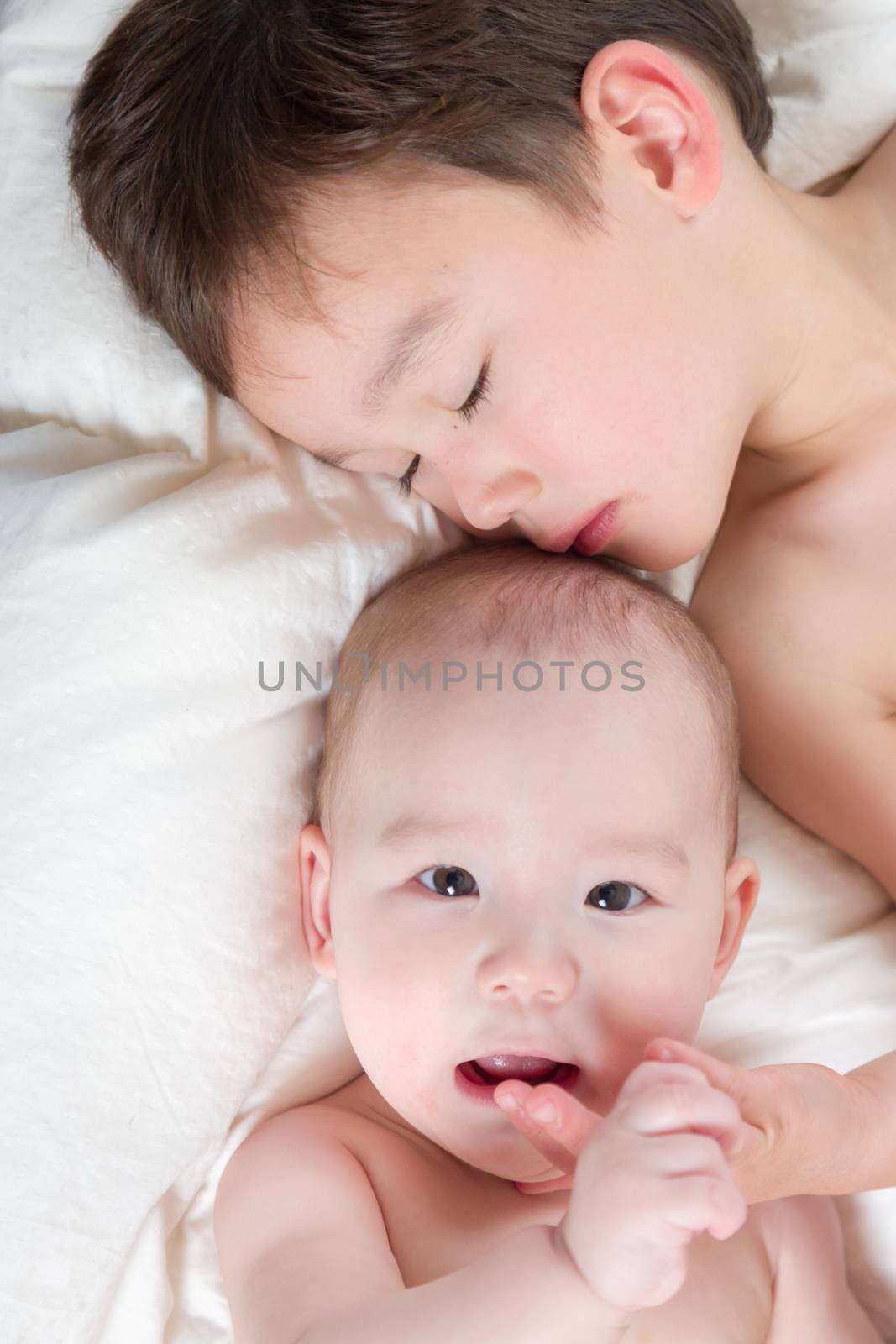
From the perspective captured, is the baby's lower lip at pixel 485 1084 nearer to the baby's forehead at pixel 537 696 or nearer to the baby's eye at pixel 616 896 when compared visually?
the baby's eye at pixel 616 896

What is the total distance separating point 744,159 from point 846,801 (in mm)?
717

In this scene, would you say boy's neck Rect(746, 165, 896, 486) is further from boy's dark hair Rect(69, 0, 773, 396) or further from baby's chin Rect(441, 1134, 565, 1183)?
baby's chin Rect(441, 1134, 565, 1183)

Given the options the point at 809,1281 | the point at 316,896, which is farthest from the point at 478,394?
the point at 809,1281

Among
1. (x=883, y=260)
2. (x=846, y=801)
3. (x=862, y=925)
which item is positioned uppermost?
(x=883, y=260)

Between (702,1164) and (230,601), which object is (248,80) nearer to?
(230,601)

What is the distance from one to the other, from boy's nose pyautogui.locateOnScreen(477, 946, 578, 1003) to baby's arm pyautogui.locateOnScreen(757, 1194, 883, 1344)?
1.39ft

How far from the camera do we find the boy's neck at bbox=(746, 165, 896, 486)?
1333 mm

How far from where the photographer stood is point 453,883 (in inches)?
42.7

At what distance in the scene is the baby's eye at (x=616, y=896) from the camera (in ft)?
3.52

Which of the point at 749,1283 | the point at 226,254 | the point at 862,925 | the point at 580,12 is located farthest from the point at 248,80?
the point at 749,1283

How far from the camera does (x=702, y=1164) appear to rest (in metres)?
0.80

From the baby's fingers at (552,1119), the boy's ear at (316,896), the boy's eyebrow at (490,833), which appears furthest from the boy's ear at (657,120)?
the baby's fingers at (552,1119)

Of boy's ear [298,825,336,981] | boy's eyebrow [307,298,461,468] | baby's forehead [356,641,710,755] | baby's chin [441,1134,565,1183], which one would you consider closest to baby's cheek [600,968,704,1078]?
baby's chin [441,1134,565,1183]

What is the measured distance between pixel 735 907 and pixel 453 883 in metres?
0.31
